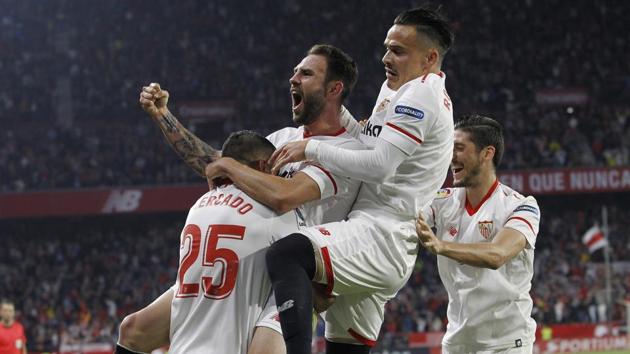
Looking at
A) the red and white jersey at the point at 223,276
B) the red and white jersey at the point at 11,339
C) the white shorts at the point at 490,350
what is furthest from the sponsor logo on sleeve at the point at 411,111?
the red and white jersey at the point at 11,339

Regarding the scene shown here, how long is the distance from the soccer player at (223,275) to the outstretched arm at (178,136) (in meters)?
0.92

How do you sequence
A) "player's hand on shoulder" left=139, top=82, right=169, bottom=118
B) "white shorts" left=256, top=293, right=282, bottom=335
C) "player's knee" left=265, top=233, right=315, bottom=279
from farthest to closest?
"player's hand on shoulder" left=139, top=82, right=169, bottom=118
"white shorts" left=256, top=293, right=282, bottom=335
"player's knee" left=265, top=233, right=315, bottom=279

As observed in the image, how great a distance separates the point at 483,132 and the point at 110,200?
2190 centimetres

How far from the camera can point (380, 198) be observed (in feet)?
16.9

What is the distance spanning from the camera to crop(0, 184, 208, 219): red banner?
86.6 ft

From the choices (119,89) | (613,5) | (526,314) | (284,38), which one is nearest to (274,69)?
(284,38)

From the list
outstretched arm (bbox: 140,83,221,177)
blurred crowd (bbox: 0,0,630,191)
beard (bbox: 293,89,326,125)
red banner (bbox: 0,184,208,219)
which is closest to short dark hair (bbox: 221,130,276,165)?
beard (bbox: 293,89,326,125)

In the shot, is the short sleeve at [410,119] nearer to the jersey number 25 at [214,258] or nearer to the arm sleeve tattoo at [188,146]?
the jersey number 25 at [214,258]

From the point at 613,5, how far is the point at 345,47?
9.96m

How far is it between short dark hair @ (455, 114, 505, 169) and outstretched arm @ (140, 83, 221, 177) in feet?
5.04

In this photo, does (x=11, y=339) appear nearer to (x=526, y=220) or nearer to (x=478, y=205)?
(x=478, y=205)

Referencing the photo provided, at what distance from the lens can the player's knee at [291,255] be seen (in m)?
4.65

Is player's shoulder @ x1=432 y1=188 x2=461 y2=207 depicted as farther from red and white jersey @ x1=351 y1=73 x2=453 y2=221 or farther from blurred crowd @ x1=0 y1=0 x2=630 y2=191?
blurred crowd @ x1=0 y1=0 x2=630 y2=191

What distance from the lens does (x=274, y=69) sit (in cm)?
3203
